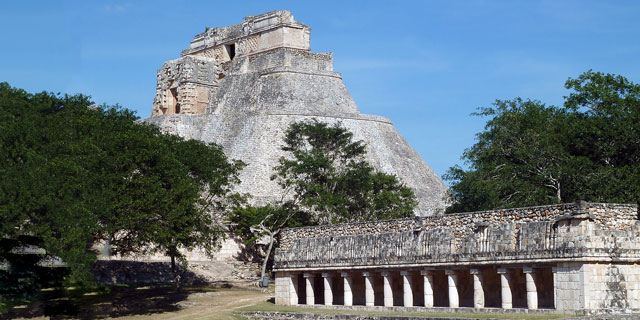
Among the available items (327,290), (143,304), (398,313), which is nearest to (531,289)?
(398,313)

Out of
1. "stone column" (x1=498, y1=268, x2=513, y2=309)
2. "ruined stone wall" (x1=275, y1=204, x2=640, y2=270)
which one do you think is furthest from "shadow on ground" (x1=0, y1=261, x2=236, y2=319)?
"stone column" (x1=498, y1=268, x2=513, y2=309)

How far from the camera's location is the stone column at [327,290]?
33531mm

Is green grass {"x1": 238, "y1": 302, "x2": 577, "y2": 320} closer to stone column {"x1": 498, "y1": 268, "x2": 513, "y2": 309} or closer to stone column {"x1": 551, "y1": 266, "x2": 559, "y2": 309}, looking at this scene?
stone column {"x1": 551, "y1": 266, "x2": 559, "y2": 309}

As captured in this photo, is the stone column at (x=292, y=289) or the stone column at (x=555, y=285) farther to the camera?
the stone column at (x=292, y=289)

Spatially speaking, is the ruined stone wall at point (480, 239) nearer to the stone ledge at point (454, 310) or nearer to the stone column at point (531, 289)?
the stone column at point (531, 289)

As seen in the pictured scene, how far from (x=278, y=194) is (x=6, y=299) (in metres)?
32.5

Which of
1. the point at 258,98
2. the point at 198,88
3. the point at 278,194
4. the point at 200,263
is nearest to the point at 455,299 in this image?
the point at 200,263

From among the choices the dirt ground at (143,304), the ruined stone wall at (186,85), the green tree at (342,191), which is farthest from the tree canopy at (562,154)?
the ruined stone wall at (186,85)

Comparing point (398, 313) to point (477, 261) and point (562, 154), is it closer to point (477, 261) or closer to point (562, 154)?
point (477, 261)

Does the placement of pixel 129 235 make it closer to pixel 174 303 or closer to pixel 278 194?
pixel 174 303

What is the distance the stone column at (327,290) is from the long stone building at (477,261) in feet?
0.12

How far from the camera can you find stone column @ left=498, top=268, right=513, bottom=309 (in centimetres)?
2689

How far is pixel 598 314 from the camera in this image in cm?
2447

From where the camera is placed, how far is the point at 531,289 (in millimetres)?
26172
